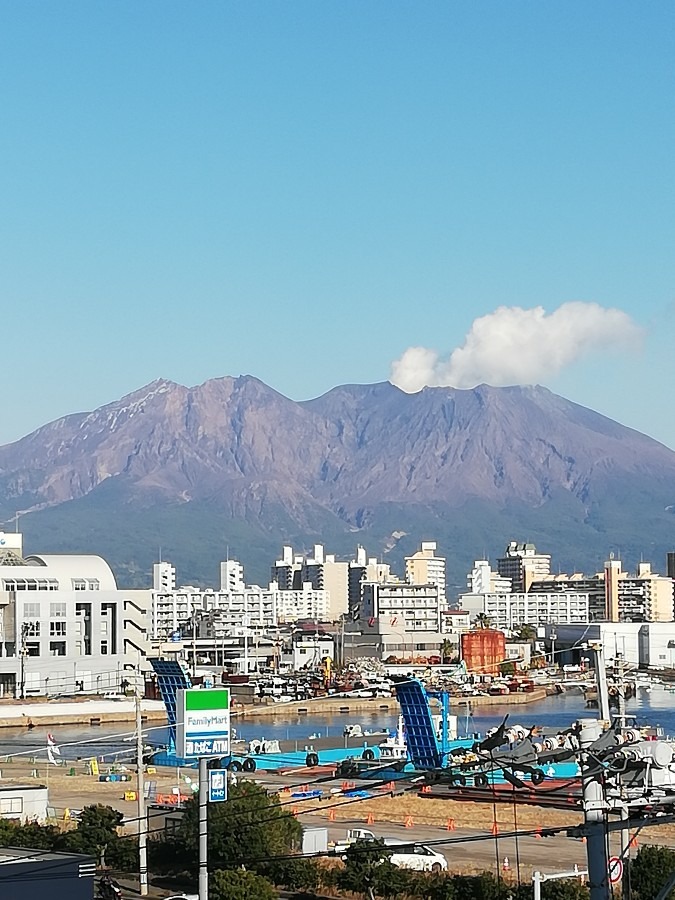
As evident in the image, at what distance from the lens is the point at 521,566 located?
13425cm

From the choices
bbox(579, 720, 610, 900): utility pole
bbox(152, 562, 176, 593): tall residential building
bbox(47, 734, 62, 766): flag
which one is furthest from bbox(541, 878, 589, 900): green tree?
bbox(152, 562, 176, 593): tall residential building

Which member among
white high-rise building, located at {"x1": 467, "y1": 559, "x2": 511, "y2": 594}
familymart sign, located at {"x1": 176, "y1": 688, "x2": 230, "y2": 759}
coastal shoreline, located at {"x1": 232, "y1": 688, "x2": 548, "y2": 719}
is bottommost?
coastal shoreline, located at {"x1": 232, "y1": 688, "x2": 548, "y2": 719}

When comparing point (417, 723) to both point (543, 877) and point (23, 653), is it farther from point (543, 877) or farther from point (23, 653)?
point (23, 653)

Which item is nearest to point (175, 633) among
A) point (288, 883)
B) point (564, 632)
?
point (564, 632)

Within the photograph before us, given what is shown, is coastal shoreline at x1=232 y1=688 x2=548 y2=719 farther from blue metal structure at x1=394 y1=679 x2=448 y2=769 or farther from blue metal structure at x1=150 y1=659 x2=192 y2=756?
blue metal structure at x1=394 y1=679 x2=448 y2=769

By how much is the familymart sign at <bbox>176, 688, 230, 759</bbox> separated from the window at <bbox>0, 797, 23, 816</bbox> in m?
6.24

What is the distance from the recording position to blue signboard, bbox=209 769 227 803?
13156mm

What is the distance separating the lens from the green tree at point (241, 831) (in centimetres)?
1302

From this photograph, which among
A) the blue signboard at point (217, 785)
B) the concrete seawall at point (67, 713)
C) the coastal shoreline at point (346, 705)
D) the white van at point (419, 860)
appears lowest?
the coastal shoreline at point (346, 705)

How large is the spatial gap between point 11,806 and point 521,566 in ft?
390

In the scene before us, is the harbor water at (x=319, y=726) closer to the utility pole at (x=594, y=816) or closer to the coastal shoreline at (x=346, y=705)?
the coastal shoreline at (x=346, y=705)

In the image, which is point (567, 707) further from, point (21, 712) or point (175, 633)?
point (175, 633)

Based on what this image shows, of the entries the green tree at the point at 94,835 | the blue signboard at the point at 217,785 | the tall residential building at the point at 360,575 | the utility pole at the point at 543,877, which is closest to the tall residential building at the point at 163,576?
the tall residential building at the point at 360,575

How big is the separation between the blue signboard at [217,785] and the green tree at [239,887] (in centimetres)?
175
